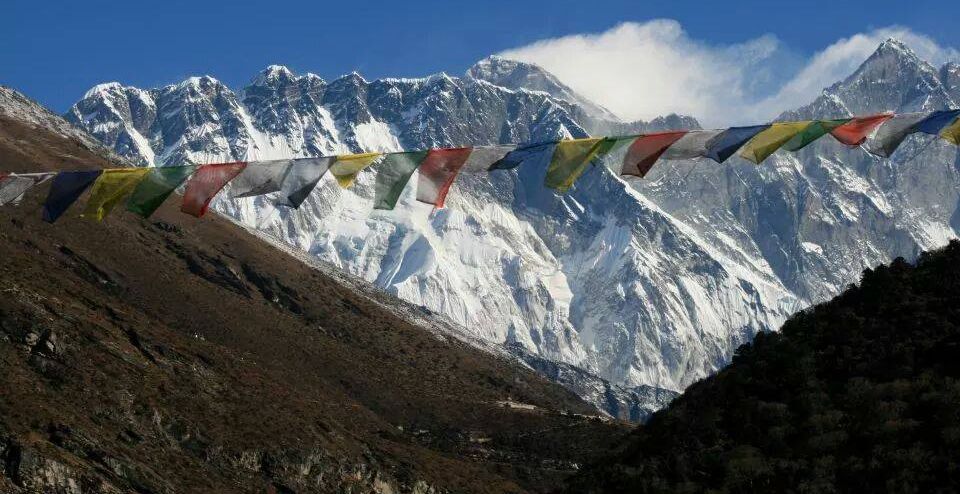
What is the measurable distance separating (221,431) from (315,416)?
1142cm

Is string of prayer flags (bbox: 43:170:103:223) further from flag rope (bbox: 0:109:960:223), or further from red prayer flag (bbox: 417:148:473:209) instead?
red prayer flag (bbox: 417:148:473:209)

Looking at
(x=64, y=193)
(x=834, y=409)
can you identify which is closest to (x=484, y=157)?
(x=64, y=193)

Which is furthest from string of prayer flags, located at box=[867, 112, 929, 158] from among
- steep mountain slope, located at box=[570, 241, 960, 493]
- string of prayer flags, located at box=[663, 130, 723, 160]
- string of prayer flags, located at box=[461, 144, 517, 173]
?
steep mountain slope, located at box=[570, 241, 960, 493]

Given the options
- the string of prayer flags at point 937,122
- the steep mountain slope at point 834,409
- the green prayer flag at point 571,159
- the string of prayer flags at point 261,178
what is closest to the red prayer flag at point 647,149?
the green prayer flag at point 571,159

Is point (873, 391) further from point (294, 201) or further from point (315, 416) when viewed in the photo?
point (315, 416)

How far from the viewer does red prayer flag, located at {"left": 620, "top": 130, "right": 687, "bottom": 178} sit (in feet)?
77.5

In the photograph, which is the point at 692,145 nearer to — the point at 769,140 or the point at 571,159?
the point at 769,140

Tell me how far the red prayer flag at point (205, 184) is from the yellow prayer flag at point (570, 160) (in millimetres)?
5500

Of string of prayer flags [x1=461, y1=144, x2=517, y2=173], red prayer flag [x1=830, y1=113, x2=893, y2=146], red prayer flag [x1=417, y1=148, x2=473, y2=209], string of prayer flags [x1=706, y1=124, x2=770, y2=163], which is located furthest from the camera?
red prayer flag [x1=417, y1=148, x2=473, y2=209]

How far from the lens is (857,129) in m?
23.4

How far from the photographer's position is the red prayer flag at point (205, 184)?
2496cm

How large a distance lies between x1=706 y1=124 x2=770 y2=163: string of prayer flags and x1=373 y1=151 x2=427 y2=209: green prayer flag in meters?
4.93

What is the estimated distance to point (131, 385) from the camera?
6350 centimetres

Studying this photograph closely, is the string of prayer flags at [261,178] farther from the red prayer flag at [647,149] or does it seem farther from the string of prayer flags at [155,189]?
the red prayer flag at [647,149]
